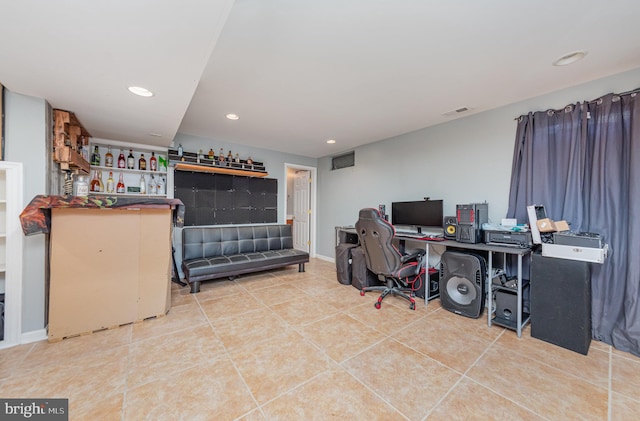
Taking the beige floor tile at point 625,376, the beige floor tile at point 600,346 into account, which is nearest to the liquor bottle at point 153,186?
the beige floor tile at point 625,376

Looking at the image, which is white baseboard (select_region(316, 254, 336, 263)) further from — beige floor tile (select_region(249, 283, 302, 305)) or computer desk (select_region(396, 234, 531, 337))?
computer desk (select_region(396, 234, 531, 337))

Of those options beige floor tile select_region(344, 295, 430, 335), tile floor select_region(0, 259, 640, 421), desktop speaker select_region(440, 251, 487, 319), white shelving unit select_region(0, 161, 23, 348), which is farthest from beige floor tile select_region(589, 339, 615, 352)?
white shelving unit select_region(0, 161, 23, 348)

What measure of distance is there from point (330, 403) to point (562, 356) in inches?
77.7

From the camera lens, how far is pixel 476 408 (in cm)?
143

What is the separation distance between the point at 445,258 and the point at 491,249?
53 centimetres

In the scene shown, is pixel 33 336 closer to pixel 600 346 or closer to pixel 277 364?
pixel 277 364

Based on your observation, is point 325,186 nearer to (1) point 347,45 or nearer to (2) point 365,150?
(2) point 365,150

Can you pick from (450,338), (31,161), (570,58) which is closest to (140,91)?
(31,161)

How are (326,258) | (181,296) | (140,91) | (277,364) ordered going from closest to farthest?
(277,364) → (140,91) → (181,296) → (326,258)

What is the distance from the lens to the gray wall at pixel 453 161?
263cm

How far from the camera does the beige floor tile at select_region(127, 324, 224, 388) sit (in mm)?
1710

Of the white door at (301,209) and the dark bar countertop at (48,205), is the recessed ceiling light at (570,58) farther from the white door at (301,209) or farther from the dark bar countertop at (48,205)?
the white door at (301,209)

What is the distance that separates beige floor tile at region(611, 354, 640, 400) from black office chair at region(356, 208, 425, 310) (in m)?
1.49

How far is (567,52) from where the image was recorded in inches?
74.7
